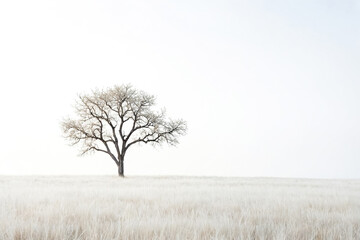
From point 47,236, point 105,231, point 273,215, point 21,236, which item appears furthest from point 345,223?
point 21,236

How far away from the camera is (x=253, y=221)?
471 centimetres

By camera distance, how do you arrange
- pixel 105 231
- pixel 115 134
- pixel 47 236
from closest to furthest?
pixel 47 236 → pixel 105 231 → pixel 115 134

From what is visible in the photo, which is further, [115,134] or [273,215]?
[115,134]

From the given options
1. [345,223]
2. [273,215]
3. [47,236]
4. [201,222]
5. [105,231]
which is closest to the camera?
[47,236]

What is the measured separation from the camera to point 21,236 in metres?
3.37

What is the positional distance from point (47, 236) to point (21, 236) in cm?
31

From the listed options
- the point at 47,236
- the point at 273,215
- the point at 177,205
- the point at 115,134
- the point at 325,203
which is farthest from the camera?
the point at 115,134

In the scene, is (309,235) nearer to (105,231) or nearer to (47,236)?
(105,231)

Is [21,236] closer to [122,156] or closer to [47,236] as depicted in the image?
[47,236]

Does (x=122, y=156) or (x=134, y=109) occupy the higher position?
(x=134, y=109)

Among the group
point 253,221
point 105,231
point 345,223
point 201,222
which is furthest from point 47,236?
point 345,223

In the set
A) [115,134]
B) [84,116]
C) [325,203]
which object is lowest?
[325,203]

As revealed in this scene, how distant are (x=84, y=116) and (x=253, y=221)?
30009 mm

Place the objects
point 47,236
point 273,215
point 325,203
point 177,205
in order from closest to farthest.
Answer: point 47,236, point 273,215, point 177,205, point 325,203
